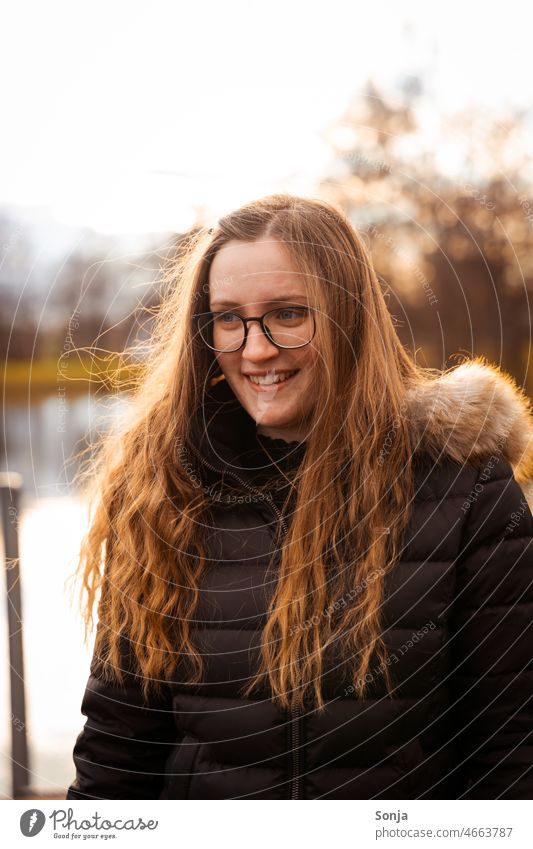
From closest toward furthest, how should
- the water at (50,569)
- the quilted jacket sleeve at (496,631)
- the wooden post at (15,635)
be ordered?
the quilted jacket sleeve at (496,631)
the water at (50,569)
the wooden post at (15,635)

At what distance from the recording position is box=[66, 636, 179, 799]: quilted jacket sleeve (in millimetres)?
997

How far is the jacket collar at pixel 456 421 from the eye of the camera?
0.96 metres

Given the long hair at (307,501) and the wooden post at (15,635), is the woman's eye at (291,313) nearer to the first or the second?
the long hair at (307,501)

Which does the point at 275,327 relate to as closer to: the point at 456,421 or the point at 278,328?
the point at 278,328

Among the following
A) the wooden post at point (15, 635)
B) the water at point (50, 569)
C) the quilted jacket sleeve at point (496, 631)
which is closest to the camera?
the quilted jacket sleeve at point (496, 631)

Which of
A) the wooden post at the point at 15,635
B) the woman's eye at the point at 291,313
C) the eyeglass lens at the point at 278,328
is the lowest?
the wooden post at the point at 15,635

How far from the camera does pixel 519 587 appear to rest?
3.00ft

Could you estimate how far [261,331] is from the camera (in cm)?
95

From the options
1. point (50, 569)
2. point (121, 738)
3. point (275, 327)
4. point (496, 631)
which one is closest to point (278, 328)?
point (275, 327)

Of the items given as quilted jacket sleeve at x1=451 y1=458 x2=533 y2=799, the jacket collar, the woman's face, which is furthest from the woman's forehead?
quilted jacket sleeve at x1=451 y1=458 x2=533 y2=799

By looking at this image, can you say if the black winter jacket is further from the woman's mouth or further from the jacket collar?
the woman's mouth

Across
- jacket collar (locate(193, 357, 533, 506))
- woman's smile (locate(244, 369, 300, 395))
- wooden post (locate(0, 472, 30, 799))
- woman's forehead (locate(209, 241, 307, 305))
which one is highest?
woman's forehead (locate(209, 241, 307, 305))

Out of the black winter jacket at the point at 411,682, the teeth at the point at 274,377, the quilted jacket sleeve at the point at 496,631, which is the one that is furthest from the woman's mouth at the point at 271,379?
the quilted jacket sleeve at the point at 496,631
